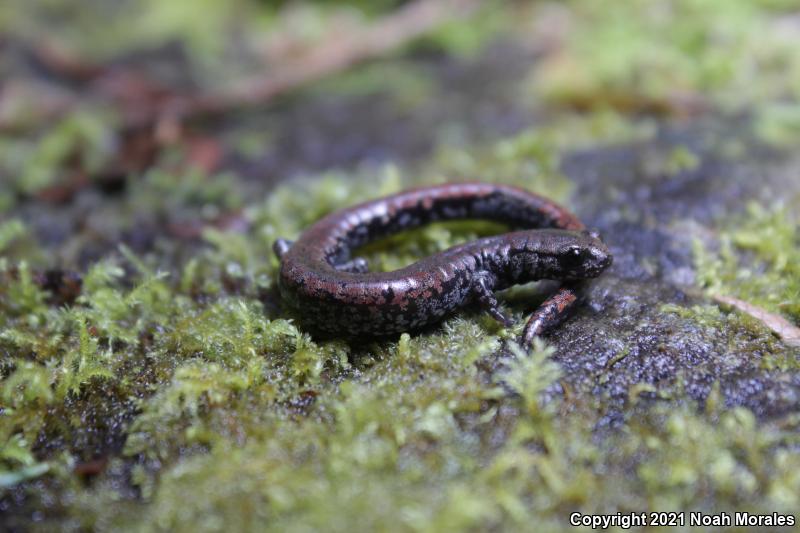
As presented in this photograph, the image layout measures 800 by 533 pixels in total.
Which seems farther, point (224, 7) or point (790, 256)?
point (224, 7)

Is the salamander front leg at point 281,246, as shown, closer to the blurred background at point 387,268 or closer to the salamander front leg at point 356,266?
the blurred background at point 387,268

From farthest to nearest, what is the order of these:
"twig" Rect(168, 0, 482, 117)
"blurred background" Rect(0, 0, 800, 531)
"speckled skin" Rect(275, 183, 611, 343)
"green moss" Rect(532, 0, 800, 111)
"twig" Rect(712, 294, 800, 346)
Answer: "twig" Rect(168, 0, 482, 117) < "green moss" Rect(532, 0, 800, 111) < "speckled skin" Rect(275, 183, 611, 343) < "twig" Rect(712, 294, 800, 346) < "blurred background" Rect(0, 0, 800, 531)

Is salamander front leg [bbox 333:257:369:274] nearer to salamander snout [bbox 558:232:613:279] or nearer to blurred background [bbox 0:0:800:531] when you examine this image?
blurred background [bbox 0:0:800:531]

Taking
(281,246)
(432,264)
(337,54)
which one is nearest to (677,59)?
(337,54)

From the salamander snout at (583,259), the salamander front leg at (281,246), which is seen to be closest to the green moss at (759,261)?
the salamander snout at (583,259)

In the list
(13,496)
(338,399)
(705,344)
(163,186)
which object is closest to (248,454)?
(338,399)

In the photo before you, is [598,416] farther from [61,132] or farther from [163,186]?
[61,132]

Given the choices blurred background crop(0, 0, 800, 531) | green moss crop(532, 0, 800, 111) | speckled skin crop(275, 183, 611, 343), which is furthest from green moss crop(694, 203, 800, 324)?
green moss crop(532, 0, 800, 111)
